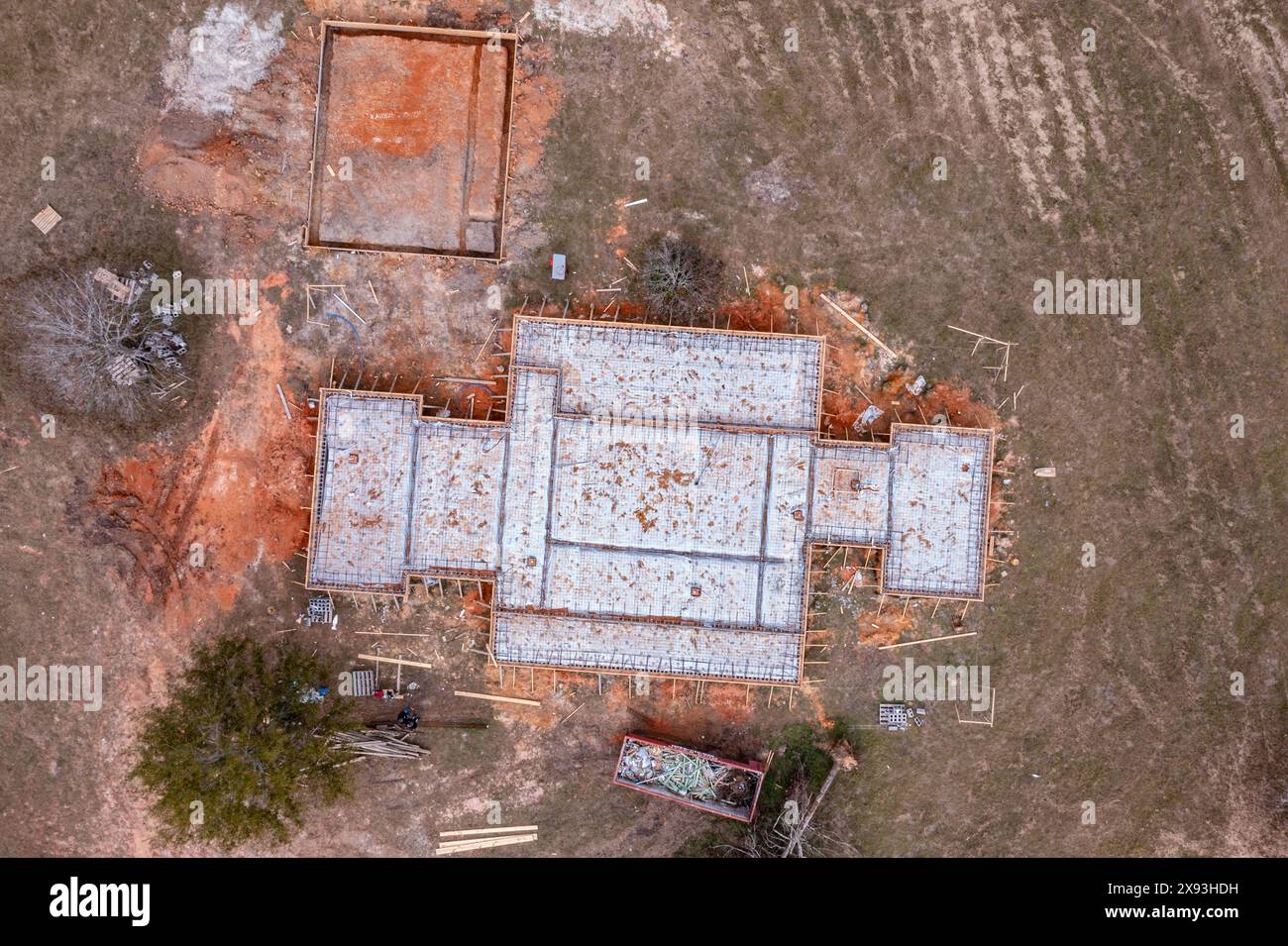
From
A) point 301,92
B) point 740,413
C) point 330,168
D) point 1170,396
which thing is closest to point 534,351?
point 740,413

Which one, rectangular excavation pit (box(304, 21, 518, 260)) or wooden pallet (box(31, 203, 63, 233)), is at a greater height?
rectangular excavation pit (box(304, 21, 518, 260))

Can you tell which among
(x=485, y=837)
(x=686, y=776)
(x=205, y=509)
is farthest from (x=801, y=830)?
(x=205, y=509)

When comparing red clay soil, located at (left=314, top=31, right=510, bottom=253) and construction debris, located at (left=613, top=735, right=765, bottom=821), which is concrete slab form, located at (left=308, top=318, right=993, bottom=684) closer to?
construction debris, located at (left=613, top=735, right=765, bottom=821)

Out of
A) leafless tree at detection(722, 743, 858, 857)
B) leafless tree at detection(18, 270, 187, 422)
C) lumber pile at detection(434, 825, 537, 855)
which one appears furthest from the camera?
lumber pile at detection(434, 825, 537, 855)

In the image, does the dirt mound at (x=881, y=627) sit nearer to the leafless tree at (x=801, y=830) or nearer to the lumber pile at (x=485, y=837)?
the leafless tree at (x=801, y=830)

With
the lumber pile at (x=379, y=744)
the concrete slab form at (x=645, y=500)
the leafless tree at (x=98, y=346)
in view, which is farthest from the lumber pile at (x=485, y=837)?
the leafless tree at (x=98, y=346)

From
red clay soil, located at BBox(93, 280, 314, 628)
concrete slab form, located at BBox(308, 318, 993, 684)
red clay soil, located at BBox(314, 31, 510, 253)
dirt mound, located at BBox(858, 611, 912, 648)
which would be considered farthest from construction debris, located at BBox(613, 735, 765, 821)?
red clay soil, located at BBox(314, 31, 510, 253)
